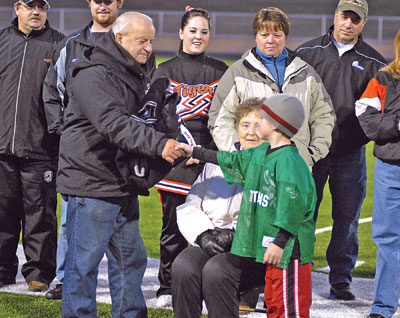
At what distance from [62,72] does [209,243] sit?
193 centimetres

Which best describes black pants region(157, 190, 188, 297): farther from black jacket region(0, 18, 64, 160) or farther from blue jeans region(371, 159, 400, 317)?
A: blue jeans region(371, 159, 400, 317)

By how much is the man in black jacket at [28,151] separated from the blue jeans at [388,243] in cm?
243

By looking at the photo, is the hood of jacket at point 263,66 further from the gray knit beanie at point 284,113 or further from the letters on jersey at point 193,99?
the gray knit beanie at point 284,113

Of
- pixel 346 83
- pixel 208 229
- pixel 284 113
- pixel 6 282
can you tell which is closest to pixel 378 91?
pixel 346 83

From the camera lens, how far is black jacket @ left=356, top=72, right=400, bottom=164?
497 centimetres

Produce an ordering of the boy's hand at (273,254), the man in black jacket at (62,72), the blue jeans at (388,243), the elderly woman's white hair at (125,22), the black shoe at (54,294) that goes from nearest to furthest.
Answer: the boy's hand at (273,254), the elderly woman's white hair at (125,22), the blue jeans at (388,243), the man in black jacket at (62,72), the black shoe at (54,294)

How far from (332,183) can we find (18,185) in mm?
2391

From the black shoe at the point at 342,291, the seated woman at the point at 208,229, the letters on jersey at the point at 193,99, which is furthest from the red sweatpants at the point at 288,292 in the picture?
the black shoe at the point at 342,291

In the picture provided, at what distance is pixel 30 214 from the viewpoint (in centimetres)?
590

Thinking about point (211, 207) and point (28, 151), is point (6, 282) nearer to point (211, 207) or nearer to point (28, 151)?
point (28, 151)

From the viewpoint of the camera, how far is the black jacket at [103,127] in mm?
3980

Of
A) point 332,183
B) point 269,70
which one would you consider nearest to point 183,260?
point 269,70

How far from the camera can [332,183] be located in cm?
581

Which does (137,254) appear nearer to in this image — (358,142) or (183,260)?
(183,260)
